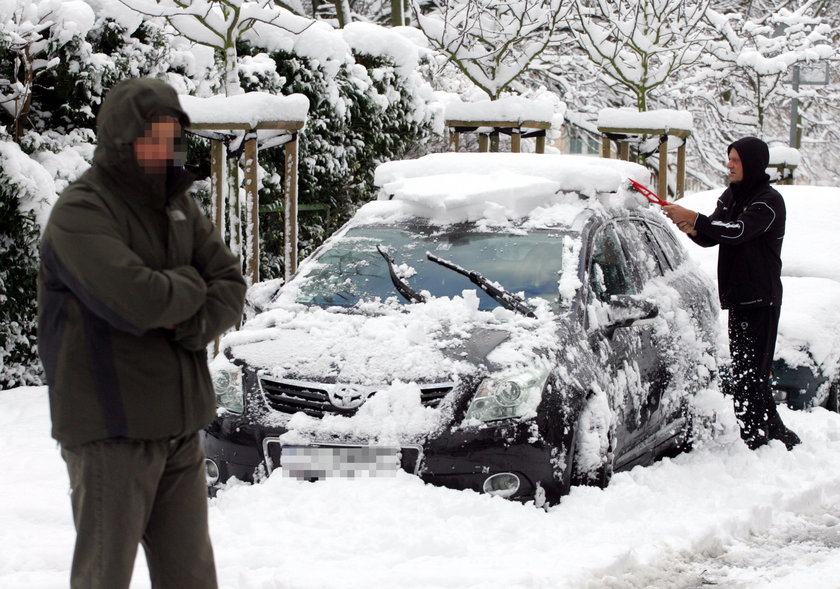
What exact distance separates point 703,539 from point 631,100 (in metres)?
16.9

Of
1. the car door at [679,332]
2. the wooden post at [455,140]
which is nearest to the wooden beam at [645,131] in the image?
the wooden post at [455,140]

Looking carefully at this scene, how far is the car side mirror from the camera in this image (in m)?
5.55

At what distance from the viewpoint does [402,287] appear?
18.4ft

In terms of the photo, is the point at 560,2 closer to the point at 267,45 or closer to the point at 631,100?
the point at 267,45

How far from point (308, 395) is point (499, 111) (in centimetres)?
720

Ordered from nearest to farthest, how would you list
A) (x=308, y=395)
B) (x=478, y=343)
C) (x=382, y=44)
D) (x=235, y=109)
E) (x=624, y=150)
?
(x=308, y=395) < (x=478, y=343) < (x=235, y=109) < (x=382, y=44) < (x=624, y=150)

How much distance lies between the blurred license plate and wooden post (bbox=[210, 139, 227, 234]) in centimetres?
318

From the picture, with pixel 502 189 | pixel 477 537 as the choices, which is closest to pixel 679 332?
pixel 502 189

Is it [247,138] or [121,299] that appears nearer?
[121,299]

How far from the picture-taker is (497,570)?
13.7 feet

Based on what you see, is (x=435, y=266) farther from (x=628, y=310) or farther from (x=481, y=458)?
(x=481, y=458)

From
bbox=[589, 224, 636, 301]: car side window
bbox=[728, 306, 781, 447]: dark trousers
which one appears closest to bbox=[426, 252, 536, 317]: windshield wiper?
bbox=[589, 224, 636, 301]: car side window

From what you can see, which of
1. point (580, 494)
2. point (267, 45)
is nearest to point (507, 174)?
point (580, 494)

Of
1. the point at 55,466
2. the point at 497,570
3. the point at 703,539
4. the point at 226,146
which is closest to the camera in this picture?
the point at 497,570
